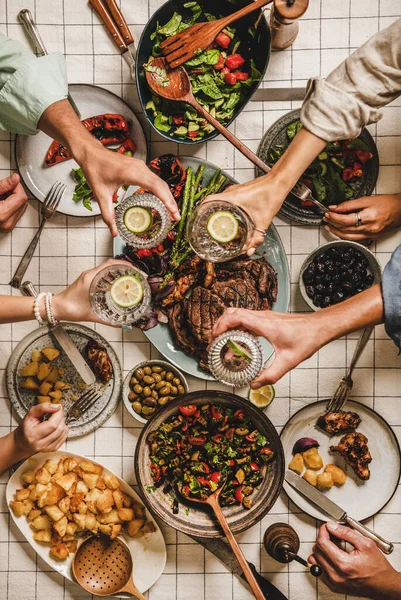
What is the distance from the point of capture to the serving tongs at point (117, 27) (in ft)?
9.71

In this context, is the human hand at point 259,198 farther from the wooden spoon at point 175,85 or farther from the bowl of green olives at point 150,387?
the bowl of green olives at point 150,387

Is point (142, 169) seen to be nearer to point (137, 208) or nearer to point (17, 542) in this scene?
point (137, 208)

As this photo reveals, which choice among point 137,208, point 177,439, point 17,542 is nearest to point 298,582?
point 177,439

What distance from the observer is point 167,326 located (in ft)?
9.79

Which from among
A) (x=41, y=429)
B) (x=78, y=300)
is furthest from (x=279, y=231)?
(x=41, y=429)

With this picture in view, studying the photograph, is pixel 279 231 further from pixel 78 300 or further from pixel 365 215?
pixel 78 300

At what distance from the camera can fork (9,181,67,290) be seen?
3010 mm

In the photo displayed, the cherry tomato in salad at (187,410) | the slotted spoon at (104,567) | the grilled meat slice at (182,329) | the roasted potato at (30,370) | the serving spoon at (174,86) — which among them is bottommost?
the slotted spoon at (104,567)

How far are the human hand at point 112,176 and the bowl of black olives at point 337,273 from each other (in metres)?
0.82

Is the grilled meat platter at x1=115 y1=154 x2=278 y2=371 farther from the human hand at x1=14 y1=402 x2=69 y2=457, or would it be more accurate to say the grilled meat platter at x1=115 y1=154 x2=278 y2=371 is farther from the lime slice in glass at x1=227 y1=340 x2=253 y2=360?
the human hand at x1=14 y1=402 x2=69 y2=457

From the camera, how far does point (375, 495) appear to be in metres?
3.14

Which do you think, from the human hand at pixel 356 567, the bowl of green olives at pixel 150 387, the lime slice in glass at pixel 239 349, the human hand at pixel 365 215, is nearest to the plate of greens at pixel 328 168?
the human hand at pixel 365 215

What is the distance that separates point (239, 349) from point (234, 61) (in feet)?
5.06

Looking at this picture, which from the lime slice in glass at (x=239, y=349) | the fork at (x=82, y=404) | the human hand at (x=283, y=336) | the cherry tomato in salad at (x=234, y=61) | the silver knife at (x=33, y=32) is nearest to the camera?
the human hand at (x=283, y=336)
